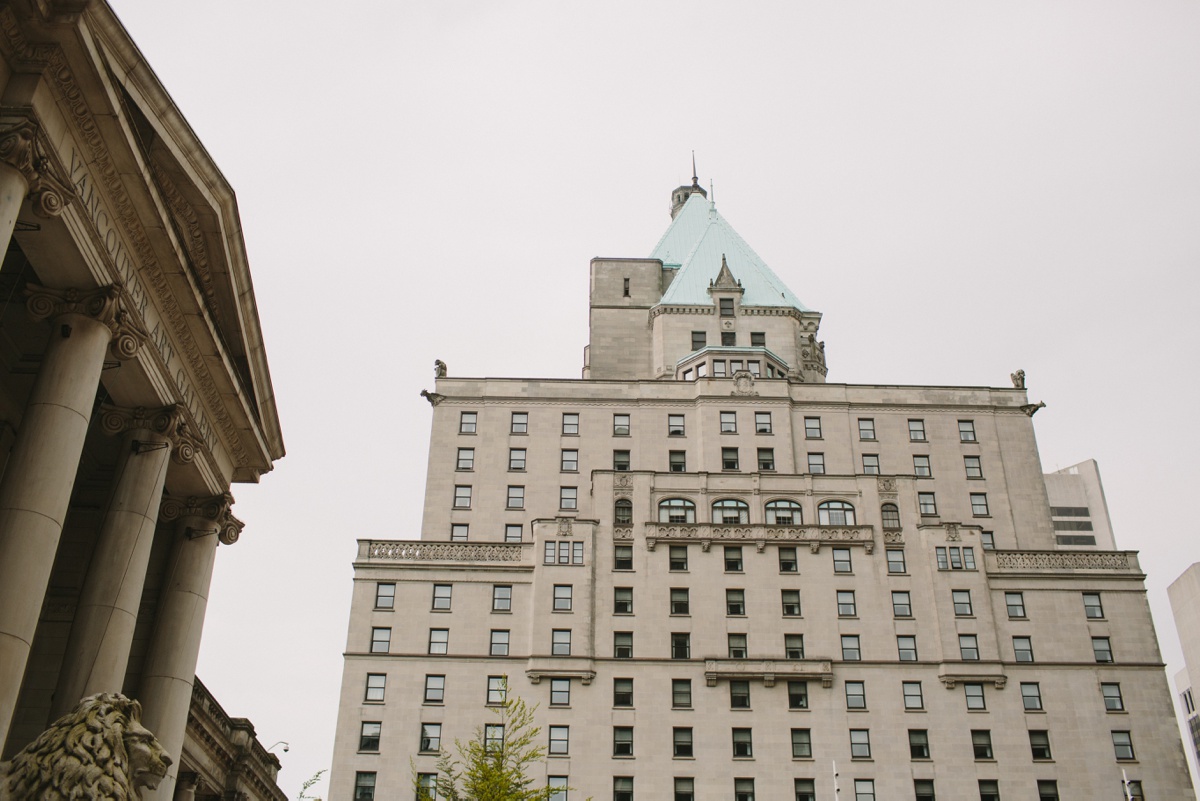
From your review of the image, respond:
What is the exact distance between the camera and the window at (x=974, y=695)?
250 ft

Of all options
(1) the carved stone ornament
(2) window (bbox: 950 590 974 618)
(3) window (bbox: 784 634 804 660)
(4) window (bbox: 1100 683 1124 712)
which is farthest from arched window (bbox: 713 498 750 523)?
(1) the carved stone ornament

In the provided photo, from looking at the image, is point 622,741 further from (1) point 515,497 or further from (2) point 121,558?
(2) point 121,558

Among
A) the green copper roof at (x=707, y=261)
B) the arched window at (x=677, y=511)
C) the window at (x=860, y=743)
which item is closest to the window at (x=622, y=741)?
the window at (x=860, y=743)

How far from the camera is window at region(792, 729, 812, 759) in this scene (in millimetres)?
74000

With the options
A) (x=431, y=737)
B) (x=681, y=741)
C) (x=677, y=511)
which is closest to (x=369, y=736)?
(x=431, y=737)

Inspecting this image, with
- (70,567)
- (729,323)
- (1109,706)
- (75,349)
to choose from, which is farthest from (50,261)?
(729,323)

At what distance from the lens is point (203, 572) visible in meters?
31.8

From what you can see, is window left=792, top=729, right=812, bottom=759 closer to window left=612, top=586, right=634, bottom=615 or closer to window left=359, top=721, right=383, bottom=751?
window left=612, top=586, right=634, bottom=615

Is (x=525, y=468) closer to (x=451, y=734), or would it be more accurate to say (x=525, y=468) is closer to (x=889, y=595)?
(x=451, y=734)

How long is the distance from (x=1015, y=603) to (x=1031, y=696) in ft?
21.2

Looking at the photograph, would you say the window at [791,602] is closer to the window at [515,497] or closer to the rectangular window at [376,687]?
the window at [515,497]

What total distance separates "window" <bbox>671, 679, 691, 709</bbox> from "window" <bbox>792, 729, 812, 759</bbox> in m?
6.96

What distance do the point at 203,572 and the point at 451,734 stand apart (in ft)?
149

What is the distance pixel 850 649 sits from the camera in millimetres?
78000
